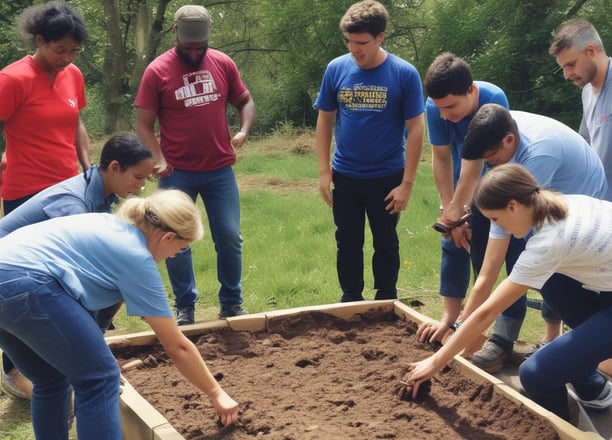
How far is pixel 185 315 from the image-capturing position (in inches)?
180

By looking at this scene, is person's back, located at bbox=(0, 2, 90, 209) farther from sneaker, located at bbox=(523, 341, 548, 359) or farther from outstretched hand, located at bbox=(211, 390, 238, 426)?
sneaker, located at bbox=(523, 341, 548, 359)

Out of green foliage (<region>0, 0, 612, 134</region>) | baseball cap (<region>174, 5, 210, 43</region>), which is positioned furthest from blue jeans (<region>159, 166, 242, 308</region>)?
green foliage (<region>0, 0, 612, 134</region>)

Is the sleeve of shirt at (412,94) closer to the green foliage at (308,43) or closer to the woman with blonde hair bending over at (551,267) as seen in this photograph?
the woman with blonde hair bending over at (551,267)

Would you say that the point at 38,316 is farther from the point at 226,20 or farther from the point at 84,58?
the point at 226,20

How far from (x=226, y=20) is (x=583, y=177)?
793 inches

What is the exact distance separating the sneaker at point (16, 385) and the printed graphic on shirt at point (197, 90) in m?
1.89

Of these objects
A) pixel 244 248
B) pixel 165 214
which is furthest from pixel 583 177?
pixel 244 248

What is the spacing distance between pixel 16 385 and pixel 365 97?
2651 millimetres

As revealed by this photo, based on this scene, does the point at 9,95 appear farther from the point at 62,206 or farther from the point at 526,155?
the point at 526,155

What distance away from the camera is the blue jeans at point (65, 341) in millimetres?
2432

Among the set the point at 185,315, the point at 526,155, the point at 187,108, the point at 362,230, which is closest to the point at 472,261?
the point at 362,230

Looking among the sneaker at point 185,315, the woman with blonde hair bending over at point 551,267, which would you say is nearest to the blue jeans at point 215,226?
the sneaker at point 185,315

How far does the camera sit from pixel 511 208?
9.18 feet

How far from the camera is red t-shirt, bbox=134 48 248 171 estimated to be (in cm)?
441
